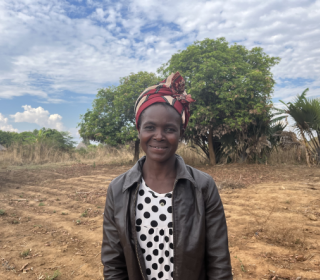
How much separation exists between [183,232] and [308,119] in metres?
11.4

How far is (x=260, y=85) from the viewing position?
36.9ft

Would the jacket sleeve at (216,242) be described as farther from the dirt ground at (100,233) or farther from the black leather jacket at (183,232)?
the dirt ground at (100,233)

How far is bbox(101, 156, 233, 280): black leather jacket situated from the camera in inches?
51.9

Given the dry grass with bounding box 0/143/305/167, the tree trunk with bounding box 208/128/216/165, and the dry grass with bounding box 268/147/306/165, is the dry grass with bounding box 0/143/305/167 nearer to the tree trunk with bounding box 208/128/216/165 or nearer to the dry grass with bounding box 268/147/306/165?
the dry grass with bounding box 268/147/306/165

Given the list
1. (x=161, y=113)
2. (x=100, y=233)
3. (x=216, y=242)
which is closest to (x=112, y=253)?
(x=216, y=242)

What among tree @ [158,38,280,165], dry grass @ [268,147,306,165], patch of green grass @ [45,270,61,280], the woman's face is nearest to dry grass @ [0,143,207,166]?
tree @ [158,38,280,165]

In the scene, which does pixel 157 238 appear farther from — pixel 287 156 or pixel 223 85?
pixel 287 156

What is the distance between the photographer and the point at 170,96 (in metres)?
1.54

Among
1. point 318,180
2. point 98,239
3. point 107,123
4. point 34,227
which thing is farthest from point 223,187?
point 107,123

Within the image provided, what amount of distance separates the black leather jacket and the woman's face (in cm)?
14

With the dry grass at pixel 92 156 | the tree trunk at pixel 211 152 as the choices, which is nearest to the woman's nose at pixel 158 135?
the tree trunk at pixel 211 152

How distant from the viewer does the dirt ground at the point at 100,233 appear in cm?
289

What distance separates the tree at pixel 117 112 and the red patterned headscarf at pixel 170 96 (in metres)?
12.2

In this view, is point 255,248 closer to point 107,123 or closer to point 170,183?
point 170,183
